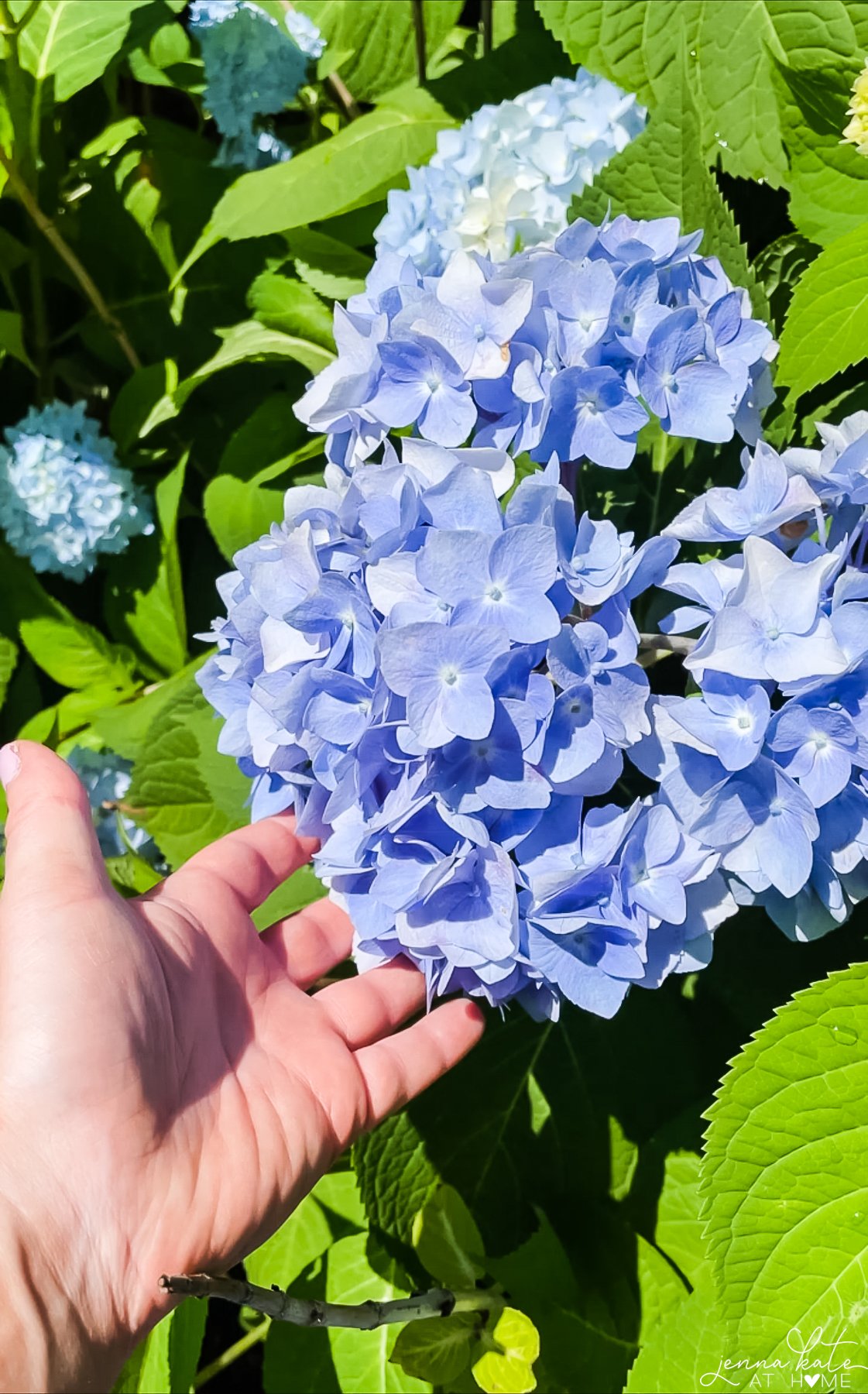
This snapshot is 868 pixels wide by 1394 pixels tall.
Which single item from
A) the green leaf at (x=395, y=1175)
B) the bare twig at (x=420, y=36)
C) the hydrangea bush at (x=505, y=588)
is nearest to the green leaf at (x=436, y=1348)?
the hydrangea bush at (x=505, y=588)

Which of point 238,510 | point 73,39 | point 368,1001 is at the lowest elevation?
point 368,1001

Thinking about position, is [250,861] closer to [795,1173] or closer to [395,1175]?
[395,1175]

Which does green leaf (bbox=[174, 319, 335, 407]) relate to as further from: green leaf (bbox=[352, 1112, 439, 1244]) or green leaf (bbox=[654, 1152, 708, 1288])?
green leaf (bbox=[654, 1152, 708, 1288])

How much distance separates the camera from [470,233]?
1344mm

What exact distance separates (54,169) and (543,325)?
50.2 inches

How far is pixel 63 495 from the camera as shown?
5.64ft

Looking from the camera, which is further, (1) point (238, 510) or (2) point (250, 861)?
(1) point (238, 510)

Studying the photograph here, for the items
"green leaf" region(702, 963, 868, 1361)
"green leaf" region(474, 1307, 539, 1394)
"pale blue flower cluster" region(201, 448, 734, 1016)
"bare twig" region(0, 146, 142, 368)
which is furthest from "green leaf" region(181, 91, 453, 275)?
"green leaf" region(474, 1307, 539, 1394)

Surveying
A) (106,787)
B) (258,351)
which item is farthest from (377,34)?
(106,787)

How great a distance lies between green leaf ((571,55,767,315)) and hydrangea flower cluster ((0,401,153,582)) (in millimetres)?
883

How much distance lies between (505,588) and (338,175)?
3.24 ft

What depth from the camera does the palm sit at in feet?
3.34

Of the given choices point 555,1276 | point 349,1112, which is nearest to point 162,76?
point 349,1112

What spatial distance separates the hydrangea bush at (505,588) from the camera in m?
0.84
